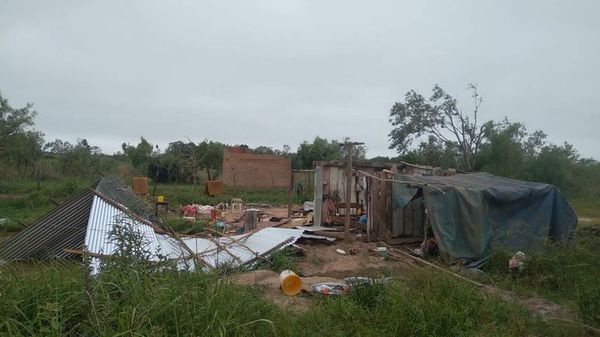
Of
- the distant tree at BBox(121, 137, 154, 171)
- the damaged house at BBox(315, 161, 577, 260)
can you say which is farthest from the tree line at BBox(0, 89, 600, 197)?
the damaged house at BBox(315, 161, 577, 260)

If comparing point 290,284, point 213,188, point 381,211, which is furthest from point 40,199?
point 290,284

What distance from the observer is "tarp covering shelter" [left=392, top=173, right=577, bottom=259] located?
8797mm

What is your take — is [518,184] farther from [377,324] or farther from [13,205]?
[13,205]

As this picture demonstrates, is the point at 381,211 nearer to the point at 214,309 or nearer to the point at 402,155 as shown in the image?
the point at 214,309

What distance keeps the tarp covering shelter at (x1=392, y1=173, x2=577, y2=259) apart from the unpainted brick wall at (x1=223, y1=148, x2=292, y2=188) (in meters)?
18.8

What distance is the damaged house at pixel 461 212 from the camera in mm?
8836

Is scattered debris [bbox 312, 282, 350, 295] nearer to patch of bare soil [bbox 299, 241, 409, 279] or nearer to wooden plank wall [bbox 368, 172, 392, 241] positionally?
patch of bare soil [bbox 299, 241, 409, 279]

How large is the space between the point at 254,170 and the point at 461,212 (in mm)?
21121

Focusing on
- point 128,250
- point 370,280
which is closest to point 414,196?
point 370,280

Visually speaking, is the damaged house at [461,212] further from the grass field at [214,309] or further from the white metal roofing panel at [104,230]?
the white metal roofing panel at [104,230]

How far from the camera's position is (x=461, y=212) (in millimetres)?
8891

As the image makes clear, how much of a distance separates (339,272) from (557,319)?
134 inches

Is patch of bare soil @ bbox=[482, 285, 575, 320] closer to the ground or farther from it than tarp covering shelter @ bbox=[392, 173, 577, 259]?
closer to the ground

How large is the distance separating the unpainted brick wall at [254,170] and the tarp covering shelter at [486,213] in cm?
1885
